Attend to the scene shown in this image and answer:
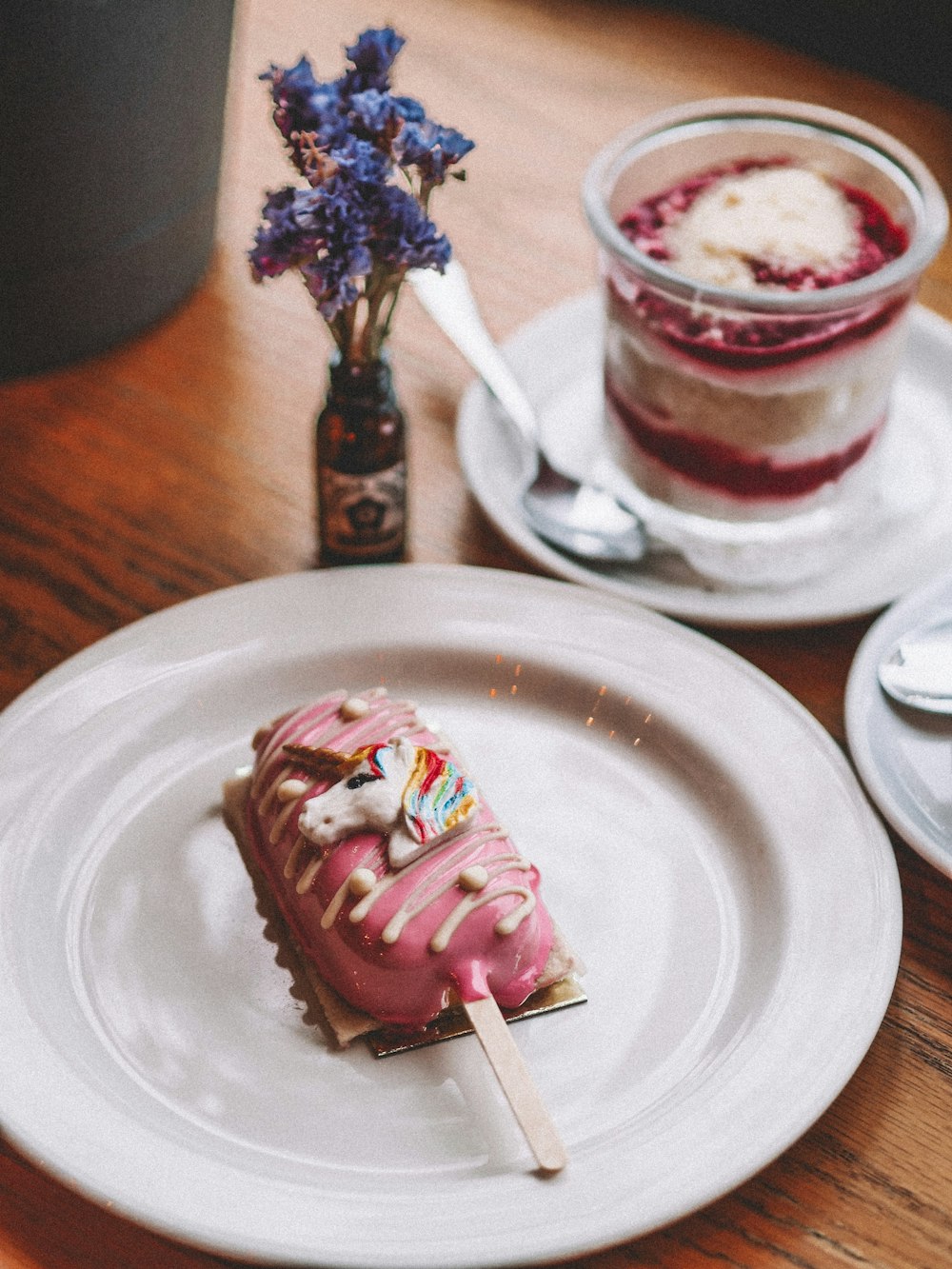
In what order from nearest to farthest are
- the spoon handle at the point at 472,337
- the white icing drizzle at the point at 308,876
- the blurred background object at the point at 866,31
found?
the white icing drizzle at the point at 308,876, the spoon handle at the point at 472,337, the blurred background object at the point at 866,31

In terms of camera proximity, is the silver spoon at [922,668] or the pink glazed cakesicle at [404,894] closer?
the pink glazed cakesicle at [404,894]

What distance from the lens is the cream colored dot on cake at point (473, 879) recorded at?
0.68 m

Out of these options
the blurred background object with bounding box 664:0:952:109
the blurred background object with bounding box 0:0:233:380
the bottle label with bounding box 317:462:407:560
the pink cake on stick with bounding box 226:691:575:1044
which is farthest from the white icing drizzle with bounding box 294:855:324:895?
the blurred background object with bounding box 664:0:952:109

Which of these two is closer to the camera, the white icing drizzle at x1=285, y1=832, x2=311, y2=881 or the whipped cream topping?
the white icing drizzle at x1=285, y1=832, x2=311, y2=881

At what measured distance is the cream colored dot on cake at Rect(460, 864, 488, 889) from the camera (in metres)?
0.68

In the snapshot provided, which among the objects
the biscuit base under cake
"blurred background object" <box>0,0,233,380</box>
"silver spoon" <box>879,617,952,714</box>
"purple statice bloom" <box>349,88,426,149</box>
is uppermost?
"purple statice bloom" <box>349,88,426,149</box>

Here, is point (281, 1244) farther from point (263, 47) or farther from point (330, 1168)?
point (263, 47)

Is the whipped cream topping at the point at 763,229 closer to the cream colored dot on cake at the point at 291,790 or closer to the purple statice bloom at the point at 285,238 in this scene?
the purple statice bloom at the point at 285,238

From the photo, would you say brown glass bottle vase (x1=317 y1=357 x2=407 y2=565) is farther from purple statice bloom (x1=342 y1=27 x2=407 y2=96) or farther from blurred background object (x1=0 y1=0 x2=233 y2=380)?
blurred background object (x1=0 y1=0 x2=233 y2=380)

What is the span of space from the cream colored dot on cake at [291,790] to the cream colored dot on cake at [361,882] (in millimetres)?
65

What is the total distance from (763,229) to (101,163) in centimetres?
49

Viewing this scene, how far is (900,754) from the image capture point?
0.81m

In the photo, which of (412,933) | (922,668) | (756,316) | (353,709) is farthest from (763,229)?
(412,933)

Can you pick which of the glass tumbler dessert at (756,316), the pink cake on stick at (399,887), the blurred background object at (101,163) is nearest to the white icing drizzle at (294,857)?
the pink cake on stick at (399,887)
